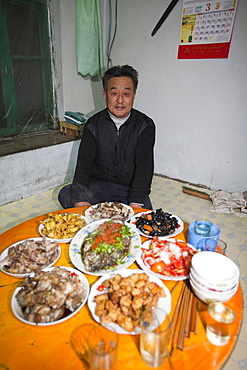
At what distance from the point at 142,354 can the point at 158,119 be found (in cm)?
389

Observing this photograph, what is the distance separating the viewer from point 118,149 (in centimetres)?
261

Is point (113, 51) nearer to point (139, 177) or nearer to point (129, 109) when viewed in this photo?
point (129, 109)

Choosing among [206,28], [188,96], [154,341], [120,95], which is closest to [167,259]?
[154,341]

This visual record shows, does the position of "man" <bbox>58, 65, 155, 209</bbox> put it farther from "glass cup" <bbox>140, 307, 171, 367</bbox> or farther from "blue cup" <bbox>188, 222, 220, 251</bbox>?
"glass cup" <bbox>140, 307, 171, 367</bbox>

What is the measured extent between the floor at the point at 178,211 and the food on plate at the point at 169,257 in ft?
3.60

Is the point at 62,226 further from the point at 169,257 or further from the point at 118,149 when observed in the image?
the point at 118,149

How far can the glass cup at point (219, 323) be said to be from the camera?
1025mm

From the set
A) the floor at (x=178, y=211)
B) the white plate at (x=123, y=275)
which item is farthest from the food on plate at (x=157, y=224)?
the floor at (x=178, y=211)

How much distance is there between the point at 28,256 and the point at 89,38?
3.95m

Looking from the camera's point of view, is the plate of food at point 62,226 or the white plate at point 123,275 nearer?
the white plate at point 123,275

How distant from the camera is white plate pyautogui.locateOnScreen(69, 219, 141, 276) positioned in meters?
1.38

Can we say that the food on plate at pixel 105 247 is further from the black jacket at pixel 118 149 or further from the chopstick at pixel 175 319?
the black jacket at pixel 118 149

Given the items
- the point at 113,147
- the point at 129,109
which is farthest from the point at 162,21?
the point at 113,147

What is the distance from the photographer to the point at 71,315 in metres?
1.11
